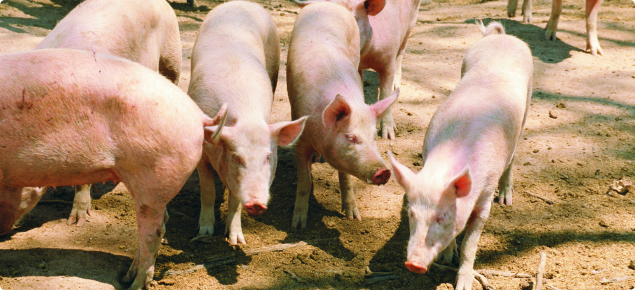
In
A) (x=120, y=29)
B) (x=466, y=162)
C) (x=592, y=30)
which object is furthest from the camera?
(x=592, y=30)

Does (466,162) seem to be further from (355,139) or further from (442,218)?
(355,139)

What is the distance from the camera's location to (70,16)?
13.5ft

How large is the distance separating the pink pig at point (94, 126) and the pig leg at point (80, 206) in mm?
867

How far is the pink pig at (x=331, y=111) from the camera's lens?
372cm

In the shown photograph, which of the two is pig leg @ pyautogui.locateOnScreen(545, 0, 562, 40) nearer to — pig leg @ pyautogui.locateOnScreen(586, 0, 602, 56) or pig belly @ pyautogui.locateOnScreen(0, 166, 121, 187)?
pig leg @ pyautogui.locateOnScreen(586, 0, 602, 56)

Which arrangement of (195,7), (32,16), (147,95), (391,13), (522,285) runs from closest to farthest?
(147,95), (522,285), (391,13), (32,16), (195,7)

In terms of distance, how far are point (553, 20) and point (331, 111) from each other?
5.12 m

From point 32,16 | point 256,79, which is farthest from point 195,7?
point 256,79

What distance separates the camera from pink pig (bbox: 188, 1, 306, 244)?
329cm

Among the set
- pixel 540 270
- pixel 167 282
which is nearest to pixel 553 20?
pixel 540 270

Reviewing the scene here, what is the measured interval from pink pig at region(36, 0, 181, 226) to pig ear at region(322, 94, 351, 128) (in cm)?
142

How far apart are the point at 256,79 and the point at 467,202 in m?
1.54

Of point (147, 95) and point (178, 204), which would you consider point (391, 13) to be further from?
point (147, 95)

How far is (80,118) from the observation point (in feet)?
8.88
